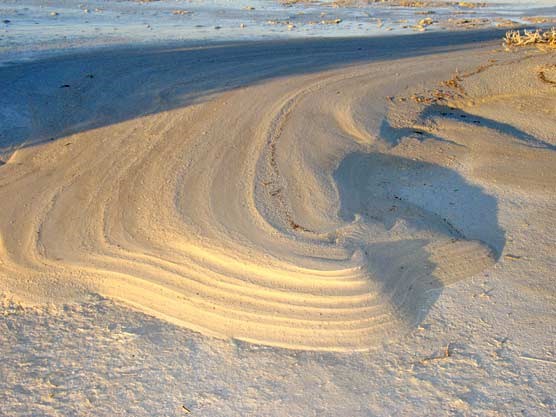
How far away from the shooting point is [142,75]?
9.82 m

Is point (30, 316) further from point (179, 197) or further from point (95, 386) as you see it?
point (179, 197)

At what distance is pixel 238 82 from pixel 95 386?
20.9ft

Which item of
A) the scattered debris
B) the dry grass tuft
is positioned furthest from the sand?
the dry grass tuft

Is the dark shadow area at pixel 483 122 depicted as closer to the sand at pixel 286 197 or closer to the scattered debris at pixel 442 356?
the sand at pixel 286 197

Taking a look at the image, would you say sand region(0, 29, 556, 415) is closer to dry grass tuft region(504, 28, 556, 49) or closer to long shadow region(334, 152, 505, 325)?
long shadow region(334, 152, 505, 325)

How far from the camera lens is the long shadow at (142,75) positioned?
792 centimetres

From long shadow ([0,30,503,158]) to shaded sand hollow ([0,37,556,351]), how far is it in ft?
0.20

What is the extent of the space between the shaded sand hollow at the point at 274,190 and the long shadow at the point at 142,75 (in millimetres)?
61

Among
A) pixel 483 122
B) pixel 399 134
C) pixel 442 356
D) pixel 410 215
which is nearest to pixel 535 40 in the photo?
pixel 483 122

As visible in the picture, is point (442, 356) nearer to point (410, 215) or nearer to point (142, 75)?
point (410, 215)

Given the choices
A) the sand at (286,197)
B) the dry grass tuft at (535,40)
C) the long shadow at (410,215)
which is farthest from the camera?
the dry grass tuft at (535,40)

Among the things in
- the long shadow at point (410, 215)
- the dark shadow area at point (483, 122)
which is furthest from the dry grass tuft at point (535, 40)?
the long shadow at point (410, 215)

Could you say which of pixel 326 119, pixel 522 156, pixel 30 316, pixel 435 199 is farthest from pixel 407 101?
pixel 30 316

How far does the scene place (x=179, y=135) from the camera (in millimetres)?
7223
